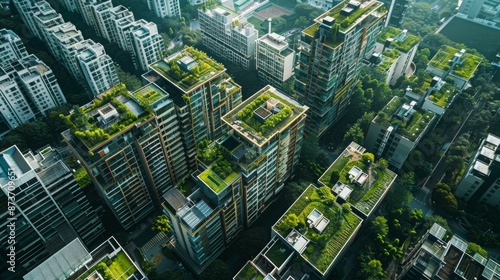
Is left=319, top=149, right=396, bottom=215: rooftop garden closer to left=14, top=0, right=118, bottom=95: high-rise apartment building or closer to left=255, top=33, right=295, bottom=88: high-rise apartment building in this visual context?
left=255, top=33, right=295, bottom=88: high-rise apartment building

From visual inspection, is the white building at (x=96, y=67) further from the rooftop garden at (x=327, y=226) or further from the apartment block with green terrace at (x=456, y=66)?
the apartment block with green terrace at (x=456, y=66)

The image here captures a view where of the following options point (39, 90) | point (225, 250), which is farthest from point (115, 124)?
point (39, 90)

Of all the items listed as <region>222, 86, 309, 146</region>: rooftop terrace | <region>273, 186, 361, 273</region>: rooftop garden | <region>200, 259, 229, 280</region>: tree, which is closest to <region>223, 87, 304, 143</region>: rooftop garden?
<region>222, 86, 309, 146</region>: rooftop terrace

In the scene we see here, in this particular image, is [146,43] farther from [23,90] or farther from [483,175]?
[483,175]

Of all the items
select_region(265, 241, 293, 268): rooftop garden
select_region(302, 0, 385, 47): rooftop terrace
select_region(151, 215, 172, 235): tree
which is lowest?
select_region(151, 215, 172, 235): tree

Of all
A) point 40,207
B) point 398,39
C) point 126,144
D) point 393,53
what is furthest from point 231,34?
point 40,207

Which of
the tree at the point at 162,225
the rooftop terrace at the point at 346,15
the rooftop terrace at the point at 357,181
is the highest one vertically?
the rooftop terrace at the point at 346,15

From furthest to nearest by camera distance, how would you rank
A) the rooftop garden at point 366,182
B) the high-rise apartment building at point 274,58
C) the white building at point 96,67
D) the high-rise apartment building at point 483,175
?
the high-rise apartment building at point 274,58 → the white building at point 96,67 → the high-rise apartment building at point 483,175 → the rooftop garden at point 366,182

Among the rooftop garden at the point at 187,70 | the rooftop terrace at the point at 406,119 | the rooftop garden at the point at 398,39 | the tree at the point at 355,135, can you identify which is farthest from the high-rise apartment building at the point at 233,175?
the rooftop garden at the point at 398,39
